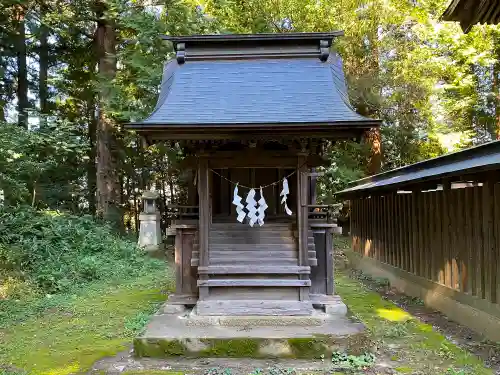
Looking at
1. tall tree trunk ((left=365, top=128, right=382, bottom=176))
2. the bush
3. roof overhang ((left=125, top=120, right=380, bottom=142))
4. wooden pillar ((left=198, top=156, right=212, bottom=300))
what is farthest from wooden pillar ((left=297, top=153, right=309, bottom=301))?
tall tree trunk ((left=365, top=128, right=382, bottom=176))

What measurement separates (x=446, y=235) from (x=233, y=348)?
4138 mm

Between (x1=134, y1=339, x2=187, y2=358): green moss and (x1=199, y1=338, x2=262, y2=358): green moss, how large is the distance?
275 mm

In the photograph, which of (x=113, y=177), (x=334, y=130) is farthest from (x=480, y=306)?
(x=113, y=177)

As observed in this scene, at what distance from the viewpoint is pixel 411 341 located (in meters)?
5.39

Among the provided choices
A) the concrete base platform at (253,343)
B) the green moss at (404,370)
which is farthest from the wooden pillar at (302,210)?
the green moss at (404,370)

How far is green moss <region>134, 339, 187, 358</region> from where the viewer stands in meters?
4.82

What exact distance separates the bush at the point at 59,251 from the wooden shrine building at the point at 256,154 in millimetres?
4086

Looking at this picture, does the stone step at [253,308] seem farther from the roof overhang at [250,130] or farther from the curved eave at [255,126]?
the curved eave at [255,126]

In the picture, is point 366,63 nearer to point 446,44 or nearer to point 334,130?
point 446,44

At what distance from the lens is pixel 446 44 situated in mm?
12242

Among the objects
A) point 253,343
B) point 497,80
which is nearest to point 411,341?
point 253,343

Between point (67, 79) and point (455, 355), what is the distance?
17009mm

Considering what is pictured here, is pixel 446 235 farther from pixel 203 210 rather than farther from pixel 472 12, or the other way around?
pixel 472 12

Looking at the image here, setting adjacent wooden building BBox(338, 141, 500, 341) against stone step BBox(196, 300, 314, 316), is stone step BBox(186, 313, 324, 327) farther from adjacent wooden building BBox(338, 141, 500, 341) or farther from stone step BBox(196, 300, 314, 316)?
adjacent wooden building BBox(338, 141, 500, 341)
